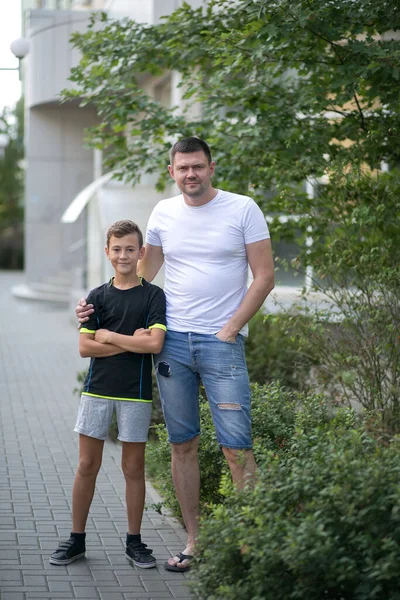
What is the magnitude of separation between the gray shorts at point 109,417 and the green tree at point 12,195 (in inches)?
1915

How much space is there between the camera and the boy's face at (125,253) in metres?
4.74

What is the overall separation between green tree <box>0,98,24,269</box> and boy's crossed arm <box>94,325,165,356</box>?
48644mm

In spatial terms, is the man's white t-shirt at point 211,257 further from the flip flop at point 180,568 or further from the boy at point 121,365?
the flip flop at point 180,568

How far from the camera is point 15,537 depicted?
17.6ft

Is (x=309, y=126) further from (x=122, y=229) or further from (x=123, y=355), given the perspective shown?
(x=123, y=355)

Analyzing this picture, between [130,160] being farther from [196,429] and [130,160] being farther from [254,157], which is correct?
[196,429]

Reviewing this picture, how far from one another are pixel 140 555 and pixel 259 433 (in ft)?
3.19

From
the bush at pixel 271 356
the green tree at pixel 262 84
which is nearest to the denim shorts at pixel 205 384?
the green tree at pixel 262 84

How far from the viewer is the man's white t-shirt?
4539 mm

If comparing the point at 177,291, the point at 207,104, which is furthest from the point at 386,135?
the point at 177,291

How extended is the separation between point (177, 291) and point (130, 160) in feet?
10.7

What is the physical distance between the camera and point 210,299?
→ 4559 mm

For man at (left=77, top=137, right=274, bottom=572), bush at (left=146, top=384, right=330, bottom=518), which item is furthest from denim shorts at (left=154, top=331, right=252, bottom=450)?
bush at (left=146, top=384, right=330, bottom=518)

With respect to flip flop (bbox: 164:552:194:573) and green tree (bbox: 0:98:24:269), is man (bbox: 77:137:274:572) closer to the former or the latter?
flip flop (bbox: 164:552:194:573)
